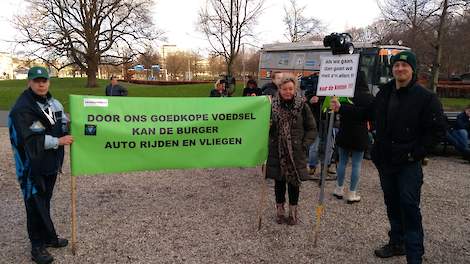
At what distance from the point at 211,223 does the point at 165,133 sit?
1.38 metres

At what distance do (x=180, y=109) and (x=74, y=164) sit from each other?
47.8 inches

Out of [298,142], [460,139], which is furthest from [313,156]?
[460,139]

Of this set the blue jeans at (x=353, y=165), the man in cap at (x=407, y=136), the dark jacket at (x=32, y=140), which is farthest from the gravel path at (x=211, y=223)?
the dark jacket at (x=32, y=140)

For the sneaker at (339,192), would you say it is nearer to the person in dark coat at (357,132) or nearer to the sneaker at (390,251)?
the person in dark coat at (357,132)

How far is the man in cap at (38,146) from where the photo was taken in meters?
3.09

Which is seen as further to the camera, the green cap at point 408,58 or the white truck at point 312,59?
the white truck at point 312,59

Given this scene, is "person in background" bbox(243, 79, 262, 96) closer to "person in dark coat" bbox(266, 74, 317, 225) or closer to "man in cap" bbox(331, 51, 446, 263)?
"person in dark coat" bbox(266, 74, 317, 225)

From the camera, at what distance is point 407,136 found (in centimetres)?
315

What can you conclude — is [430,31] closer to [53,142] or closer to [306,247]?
[306,247]

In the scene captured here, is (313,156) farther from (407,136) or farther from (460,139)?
(460,139)

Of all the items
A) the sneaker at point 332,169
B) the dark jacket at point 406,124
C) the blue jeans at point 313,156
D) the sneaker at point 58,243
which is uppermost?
the dark jacket at point 406,124

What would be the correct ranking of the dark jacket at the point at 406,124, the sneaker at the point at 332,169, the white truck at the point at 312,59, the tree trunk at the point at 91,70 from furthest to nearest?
the tree trunk at the point at 91,70 → the white truck at the point at 312,59 → the sneaker at the point at 332,169 → the dark jacket at the point at 406,124

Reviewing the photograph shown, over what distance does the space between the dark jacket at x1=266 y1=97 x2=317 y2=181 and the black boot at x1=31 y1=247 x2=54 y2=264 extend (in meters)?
2.46

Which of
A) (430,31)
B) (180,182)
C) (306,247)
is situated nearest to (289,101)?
(306,247)
